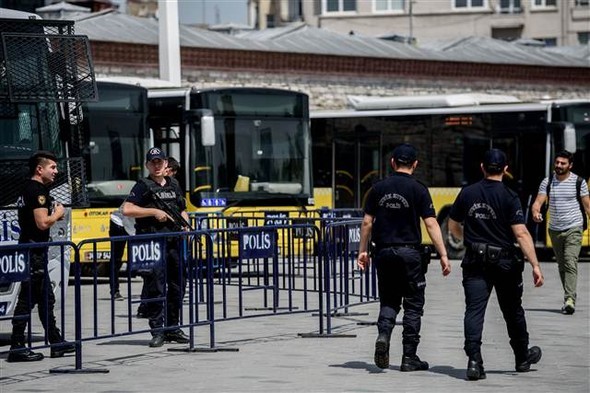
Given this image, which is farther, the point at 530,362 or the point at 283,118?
the point at 283,118

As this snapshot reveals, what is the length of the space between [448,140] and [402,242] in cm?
1828

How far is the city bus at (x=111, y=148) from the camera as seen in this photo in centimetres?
2395

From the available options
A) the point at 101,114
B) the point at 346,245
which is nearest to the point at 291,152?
the point at 101,114

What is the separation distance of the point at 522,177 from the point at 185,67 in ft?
43.1

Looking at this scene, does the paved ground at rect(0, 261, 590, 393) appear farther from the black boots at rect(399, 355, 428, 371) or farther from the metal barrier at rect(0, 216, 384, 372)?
the metal barrier at rect(0, 216, 384, 372)

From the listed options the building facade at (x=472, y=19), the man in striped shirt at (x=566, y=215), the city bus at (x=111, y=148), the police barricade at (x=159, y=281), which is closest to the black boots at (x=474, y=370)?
the police barricade at (x=159, y=281)

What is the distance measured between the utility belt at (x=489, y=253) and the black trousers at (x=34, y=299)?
327 cm

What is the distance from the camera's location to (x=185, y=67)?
40031 millimetres

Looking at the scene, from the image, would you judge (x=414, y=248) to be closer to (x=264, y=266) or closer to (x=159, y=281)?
(x=159, y=281)

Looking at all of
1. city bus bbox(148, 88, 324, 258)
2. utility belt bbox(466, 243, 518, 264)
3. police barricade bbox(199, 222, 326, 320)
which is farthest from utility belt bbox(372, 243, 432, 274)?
city bus bbox(148, 88, 324, 258)

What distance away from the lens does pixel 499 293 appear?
12.6 m

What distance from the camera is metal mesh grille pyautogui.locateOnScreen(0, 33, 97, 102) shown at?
16.0 metres

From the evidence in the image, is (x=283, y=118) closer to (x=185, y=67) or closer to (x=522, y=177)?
(x=522, y=177)

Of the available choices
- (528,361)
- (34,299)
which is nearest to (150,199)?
(34,299)
